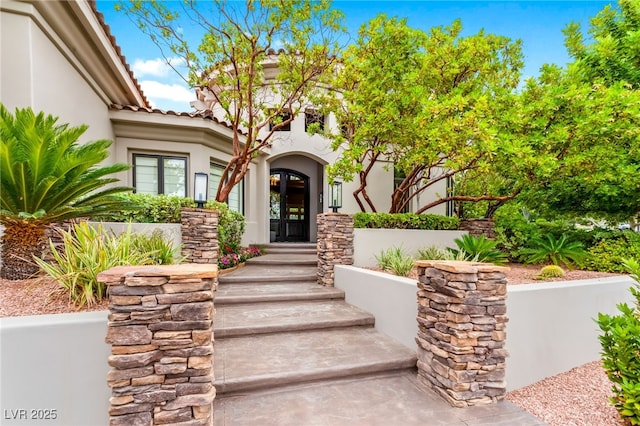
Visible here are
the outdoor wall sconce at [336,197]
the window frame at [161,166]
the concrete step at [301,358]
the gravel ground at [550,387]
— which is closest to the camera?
the gravel ground at [550,387]

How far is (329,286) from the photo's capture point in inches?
246

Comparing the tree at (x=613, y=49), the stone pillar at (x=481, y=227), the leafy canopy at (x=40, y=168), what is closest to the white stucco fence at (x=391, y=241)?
the stone pillar at (x=481, y=227)

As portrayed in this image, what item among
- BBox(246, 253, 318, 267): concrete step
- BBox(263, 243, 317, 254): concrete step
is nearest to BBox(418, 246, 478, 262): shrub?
BBox(246, 253, 318, 267): concrete step

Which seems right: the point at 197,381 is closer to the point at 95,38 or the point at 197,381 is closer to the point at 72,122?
the point at 72,122

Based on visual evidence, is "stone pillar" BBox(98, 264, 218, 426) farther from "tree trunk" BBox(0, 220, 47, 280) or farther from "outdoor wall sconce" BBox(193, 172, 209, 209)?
"outdoor wall sconce" BBox(193, 172, 209, 209)

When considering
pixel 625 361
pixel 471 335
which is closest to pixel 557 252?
pixel 625 361

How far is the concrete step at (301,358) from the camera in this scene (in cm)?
328

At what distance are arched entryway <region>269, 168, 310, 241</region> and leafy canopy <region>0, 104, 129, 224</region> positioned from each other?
779 centimetres

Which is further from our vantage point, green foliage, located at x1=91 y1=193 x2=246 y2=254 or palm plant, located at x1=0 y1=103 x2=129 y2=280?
green foliage, located at x1=91 y1=193 x2=246 y2=254

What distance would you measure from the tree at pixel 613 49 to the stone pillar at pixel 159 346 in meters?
7.75

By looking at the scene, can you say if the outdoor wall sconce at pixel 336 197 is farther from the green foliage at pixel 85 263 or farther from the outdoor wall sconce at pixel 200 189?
the green foliage at pixel 85 263

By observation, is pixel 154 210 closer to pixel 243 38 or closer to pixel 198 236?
pixel 198 236

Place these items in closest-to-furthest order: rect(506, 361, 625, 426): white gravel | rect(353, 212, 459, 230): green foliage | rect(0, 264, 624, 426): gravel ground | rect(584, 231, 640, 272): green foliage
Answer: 1. rect(0, 264, 624, 426): gravel ground
2. rect(506, 361, 625, 426): white gravel
3. rect(584, 231, 640, 272): green foliage
4. rect(353, 212, 459, 230): green foliage

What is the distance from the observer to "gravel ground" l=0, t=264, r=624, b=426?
284cm
